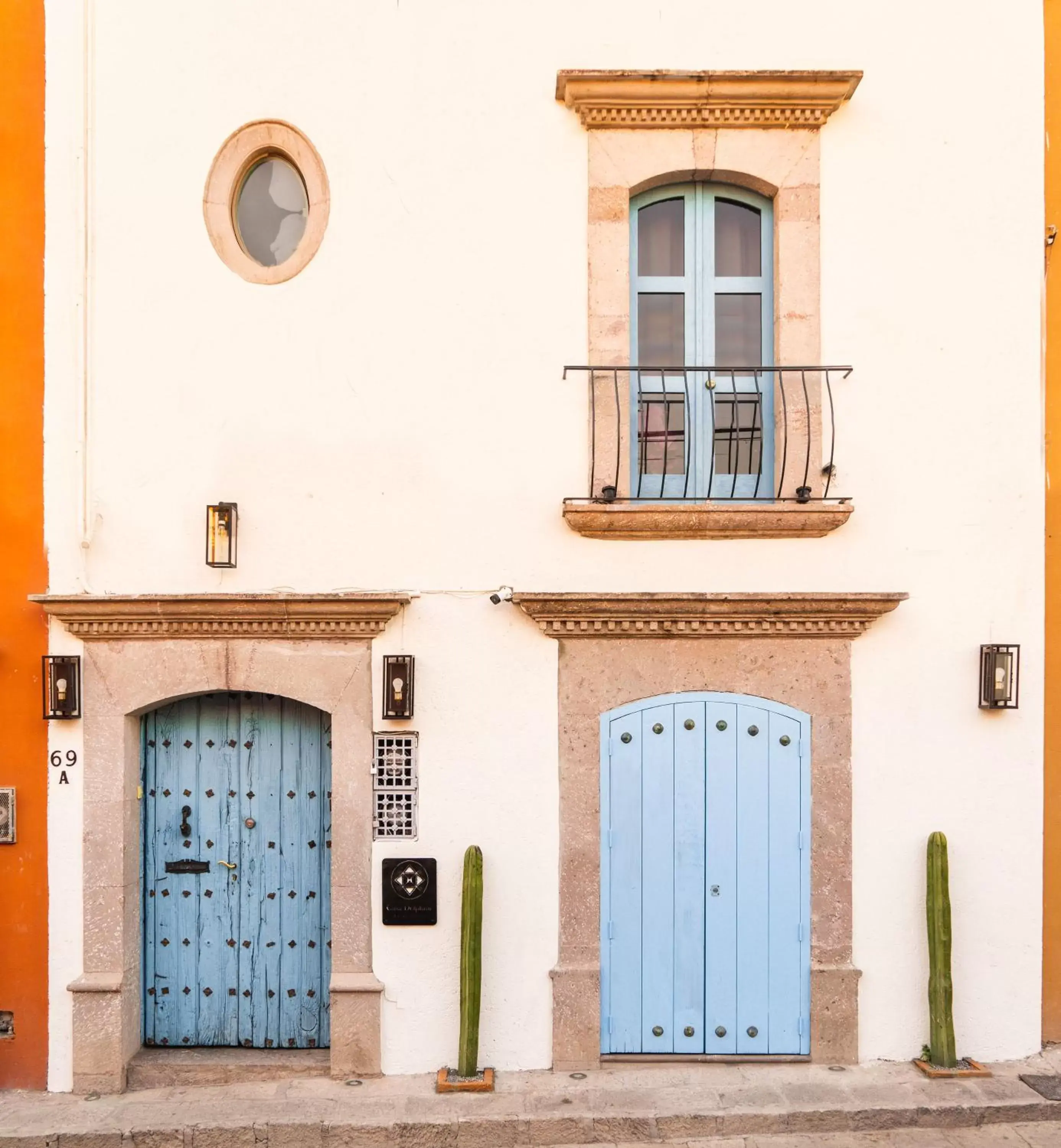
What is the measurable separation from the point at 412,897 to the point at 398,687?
132cm

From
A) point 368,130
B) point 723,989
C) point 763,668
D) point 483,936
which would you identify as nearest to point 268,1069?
point 483,936

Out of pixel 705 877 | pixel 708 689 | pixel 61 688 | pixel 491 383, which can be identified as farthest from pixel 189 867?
pixel 491 383

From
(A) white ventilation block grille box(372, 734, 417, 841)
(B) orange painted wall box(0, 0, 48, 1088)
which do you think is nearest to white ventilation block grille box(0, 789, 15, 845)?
(B) orange painted wall box(0, 0, 48, 1088)

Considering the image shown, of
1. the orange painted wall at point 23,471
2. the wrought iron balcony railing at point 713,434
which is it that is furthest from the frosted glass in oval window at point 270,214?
the wrought iron balcony railing at point 713,434

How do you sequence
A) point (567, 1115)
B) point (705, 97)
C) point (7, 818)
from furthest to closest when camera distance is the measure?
point (7, 818), point (705, 97), point (567, 1115)

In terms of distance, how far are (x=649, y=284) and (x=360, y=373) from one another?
6.50 ft

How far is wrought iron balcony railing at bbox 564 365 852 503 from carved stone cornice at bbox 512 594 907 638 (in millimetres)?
638

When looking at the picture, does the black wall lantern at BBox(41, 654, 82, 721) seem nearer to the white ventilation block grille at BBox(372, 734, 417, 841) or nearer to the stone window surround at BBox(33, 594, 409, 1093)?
the stone window surround at BBox(33, 594, 409, 1093)

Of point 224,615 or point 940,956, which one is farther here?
point 224,615

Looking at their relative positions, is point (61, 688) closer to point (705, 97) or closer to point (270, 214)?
point (270, 214)

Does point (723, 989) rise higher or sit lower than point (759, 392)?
Result: lower

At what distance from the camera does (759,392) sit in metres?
5.79

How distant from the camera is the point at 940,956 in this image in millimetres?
5371

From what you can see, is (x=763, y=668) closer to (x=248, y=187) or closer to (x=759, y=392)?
(x=759, y=392)
